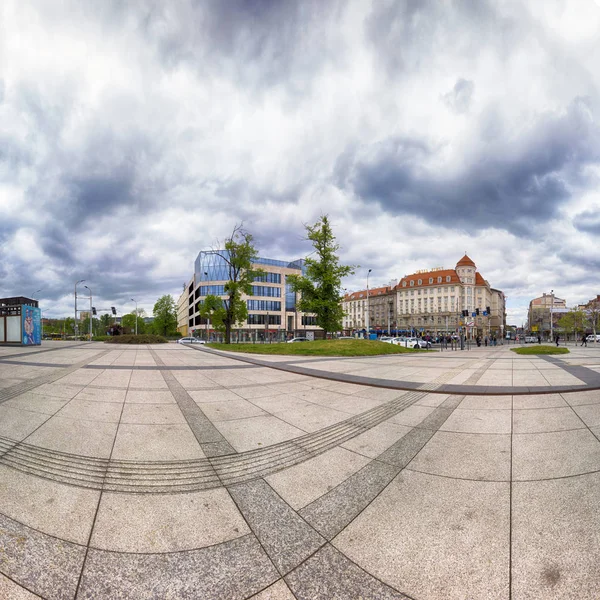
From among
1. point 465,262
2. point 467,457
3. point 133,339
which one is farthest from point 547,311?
point 467,457

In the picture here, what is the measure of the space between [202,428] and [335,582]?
3904 millimetres

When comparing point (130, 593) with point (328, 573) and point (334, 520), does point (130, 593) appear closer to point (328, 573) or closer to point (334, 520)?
point (328, 573)

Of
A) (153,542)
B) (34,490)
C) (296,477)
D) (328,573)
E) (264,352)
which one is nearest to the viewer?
(328,573)

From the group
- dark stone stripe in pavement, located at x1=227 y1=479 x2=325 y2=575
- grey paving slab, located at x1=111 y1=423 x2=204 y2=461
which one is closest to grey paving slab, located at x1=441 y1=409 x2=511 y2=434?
dark stone stripe in pavement, located at x1=227 y1=479 x2=325 y2=575

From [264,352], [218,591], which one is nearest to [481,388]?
[218,591]

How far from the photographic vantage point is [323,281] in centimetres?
3188

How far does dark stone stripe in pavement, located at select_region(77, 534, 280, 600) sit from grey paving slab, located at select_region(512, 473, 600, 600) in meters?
1.89

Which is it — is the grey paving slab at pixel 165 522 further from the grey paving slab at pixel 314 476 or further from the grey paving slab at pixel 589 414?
the grey paving slab at pixel 589 414

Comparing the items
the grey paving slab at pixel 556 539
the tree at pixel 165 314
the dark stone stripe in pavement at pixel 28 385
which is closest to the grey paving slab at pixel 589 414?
the grey paving slab at pixel 556 539

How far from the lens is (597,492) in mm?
3500

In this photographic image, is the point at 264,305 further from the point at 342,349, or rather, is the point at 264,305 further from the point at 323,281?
the point at 342,349

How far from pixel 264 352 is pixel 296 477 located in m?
20.5

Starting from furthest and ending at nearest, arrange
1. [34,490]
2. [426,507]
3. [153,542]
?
[34,490], [426,507], [153,542]

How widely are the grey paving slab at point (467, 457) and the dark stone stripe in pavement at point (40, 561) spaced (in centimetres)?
366
